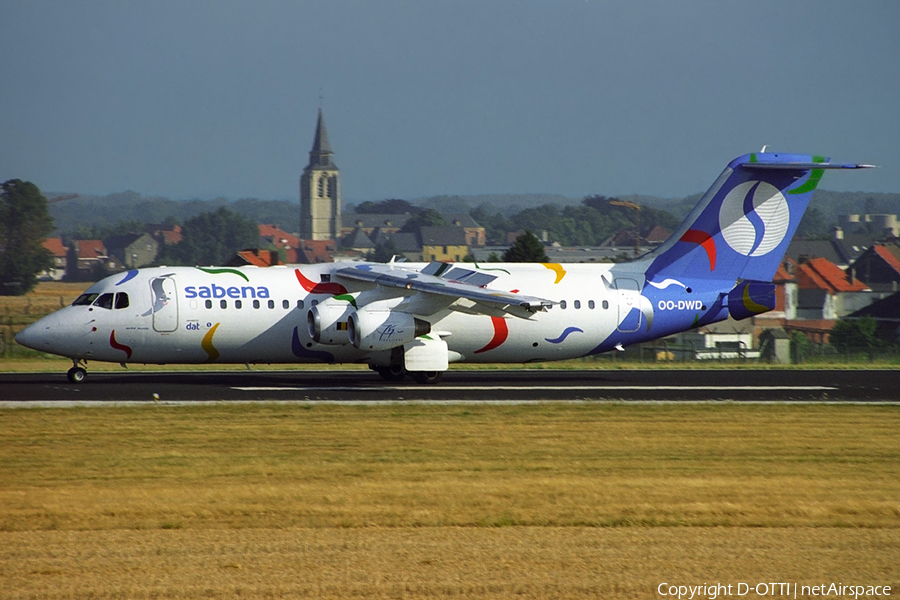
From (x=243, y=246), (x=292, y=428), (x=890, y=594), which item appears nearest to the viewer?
(x=890, y=594)

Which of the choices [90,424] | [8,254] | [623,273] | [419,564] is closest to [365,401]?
[90,424]

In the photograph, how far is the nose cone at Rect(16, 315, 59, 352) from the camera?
2580 cm

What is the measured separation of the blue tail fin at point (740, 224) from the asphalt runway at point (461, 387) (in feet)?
10.4

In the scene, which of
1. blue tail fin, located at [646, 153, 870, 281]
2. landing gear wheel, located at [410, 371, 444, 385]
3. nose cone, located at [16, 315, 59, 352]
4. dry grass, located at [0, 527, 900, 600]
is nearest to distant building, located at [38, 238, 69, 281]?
nose cone, located at [16, 315, 59, 352]

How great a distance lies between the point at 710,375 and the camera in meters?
32.0

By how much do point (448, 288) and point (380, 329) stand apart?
1.98 metres

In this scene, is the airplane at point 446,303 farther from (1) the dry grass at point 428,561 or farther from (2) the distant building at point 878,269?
(2) the distant building at point 878,269

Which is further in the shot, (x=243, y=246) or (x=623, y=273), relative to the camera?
(x=243, y=246)

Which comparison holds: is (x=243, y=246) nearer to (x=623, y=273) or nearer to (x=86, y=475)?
(x=623, y=273)

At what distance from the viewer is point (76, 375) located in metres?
27.2

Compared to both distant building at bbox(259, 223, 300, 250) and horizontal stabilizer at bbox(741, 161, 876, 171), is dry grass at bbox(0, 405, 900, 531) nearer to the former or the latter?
horizontal stabilizer at bbox(741, 161, 876, 171)

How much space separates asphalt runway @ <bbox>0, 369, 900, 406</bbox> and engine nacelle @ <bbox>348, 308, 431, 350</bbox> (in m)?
1.16

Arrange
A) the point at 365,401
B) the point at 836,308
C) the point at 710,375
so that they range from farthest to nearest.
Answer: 1. the point at 836,308
2. the point at 710,375
3. the point at 365,401

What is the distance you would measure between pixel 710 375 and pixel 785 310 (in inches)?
1743
